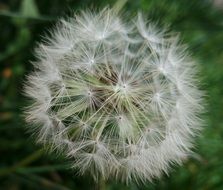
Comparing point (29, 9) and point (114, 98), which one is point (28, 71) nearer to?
point (29, 9)

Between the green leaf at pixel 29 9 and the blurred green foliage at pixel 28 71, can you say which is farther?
the green leaf at pixel 29 9

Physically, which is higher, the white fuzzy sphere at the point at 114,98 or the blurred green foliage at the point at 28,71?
the blurred green foliage at the point at 28,71

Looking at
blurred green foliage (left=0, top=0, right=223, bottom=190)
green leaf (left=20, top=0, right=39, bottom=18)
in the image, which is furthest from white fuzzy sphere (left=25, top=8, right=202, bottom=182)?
green leaf (left=20, top=0, right=39, bottom=18)

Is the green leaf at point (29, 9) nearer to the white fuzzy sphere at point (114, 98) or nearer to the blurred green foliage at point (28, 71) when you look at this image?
the blurred green foliage at point (28, 71)

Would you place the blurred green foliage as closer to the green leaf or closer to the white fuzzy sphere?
the green leaf

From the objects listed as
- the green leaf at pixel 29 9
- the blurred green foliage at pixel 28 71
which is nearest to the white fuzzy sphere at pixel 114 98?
the blurred green foliage at pixel 28 71

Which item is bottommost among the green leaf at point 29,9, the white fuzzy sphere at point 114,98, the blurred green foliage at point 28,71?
the white fuzzy sphere at point 114,98
